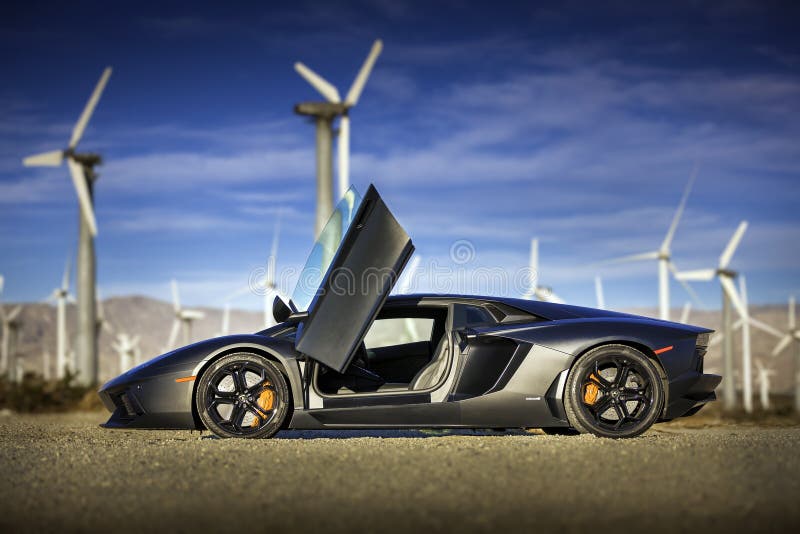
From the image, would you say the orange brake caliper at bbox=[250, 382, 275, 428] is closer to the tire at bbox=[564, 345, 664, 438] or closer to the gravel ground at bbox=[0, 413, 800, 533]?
the gravel ground at bbox=[0, 413, 800, 533]

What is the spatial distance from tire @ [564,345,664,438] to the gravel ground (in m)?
0.30

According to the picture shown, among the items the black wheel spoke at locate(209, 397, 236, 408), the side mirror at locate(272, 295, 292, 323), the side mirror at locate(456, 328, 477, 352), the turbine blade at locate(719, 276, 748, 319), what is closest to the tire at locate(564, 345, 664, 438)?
the side mirror at locate(456, 328, 477, 352)

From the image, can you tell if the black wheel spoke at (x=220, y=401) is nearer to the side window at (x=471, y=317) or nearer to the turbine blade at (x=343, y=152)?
the side window at (x=471, y=317)

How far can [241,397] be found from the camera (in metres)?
6.61

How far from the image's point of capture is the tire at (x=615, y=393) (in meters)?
6.47

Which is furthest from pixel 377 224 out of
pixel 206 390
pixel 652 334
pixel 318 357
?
pixel 652 334

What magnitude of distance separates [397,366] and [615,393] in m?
2.25

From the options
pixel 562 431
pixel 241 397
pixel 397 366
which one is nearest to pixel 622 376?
pixel 562 431

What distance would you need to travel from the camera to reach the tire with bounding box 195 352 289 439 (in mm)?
6547

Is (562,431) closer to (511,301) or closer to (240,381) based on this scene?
(511,301)

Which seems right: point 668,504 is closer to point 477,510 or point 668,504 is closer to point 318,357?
point 477,510

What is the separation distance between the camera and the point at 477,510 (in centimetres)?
408

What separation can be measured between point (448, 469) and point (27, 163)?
98.1 ft

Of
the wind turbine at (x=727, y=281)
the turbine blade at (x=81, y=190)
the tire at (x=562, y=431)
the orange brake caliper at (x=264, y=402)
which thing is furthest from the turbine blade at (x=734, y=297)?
the orange brake caliper at (x=264, y=402)
